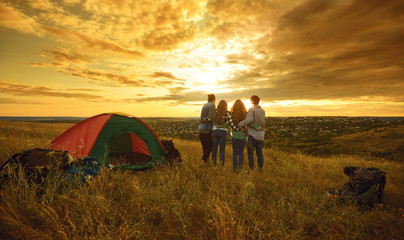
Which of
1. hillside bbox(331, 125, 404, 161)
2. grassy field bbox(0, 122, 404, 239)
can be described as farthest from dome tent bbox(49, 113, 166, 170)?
hillside bbox(331, 125, 404, 161)

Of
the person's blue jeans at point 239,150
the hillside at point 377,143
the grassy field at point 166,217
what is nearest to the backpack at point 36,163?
the grassy field at point 166,217

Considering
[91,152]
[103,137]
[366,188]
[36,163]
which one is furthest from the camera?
[103,137]

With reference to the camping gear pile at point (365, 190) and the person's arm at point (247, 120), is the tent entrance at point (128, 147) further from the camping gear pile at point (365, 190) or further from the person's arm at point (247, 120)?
the camping gear pile at point (365, 190)

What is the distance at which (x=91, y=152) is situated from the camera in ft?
19.3

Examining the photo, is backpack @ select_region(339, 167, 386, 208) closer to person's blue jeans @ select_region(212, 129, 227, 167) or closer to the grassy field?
the grassy field

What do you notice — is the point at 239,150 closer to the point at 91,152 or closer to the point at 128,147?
the point at 91,152

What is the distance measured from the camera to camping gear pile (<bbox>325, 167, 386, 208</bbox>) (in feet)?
13.0

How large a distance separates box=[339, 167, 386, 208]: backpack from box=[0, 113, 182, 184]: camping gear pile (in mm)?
4828

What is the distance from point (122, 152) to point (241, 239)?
7155 millimetres

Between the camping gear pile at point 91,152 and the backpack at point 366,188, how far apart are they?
4.83 meters

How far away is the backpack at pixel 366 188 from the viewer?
397 cm

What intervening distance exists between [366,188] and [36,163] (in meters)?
6.97

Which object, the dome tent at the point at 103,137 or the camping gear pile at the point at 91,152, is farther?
the dome tent at the point at 103,137

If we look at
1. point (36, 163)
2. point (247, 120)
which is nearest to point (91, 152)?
point (36, 163)
